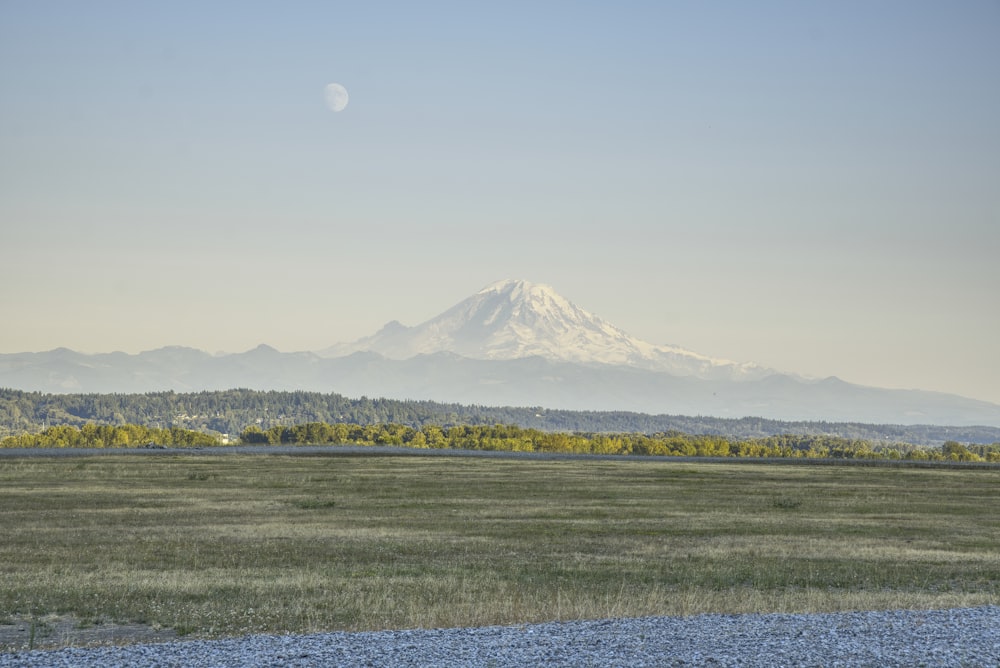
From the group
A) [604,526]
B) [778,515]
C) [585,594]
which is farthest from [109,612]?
[778,515]

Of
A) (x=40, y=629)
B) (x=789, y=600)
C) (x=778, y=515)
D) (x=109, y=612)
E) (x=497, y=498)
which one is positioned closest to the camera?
(x=40, y=629)

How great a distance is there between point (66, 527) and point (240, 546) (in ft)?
31.0

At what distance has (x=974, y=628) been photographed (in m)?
19.4

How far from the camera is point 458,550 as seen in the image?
35031mm

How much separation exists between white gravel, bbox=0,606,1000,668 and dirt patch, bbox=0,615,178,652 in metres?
2.07

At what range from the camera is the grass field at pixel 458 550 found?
23484 mm

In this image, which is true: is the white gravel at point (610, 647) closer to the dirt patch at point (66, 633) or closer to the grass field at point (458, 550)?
the dirt patch at point (66, 633)

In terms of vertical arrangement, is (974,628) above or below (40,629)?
above

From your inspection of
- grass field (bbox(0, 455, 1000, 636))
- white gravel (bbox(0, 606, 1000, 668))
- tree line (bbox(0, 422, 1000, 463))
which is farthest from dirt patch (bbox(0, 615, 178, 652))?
tree line (bbox(0, 422, 1000, 463))

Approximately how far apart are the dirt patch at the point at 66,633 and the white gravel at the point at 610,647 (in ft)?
6.79

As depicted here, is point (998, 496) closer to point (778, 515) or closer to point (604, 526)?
point (778, 515)

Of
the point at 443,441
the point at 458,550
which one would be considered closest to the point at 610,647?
the point at 458,550

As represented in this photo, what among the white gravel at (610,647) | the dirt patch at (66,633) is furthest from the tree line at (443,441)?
the white gravel at (610,647)

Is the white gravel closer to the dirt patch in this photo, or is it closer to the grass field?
the dirt patch
